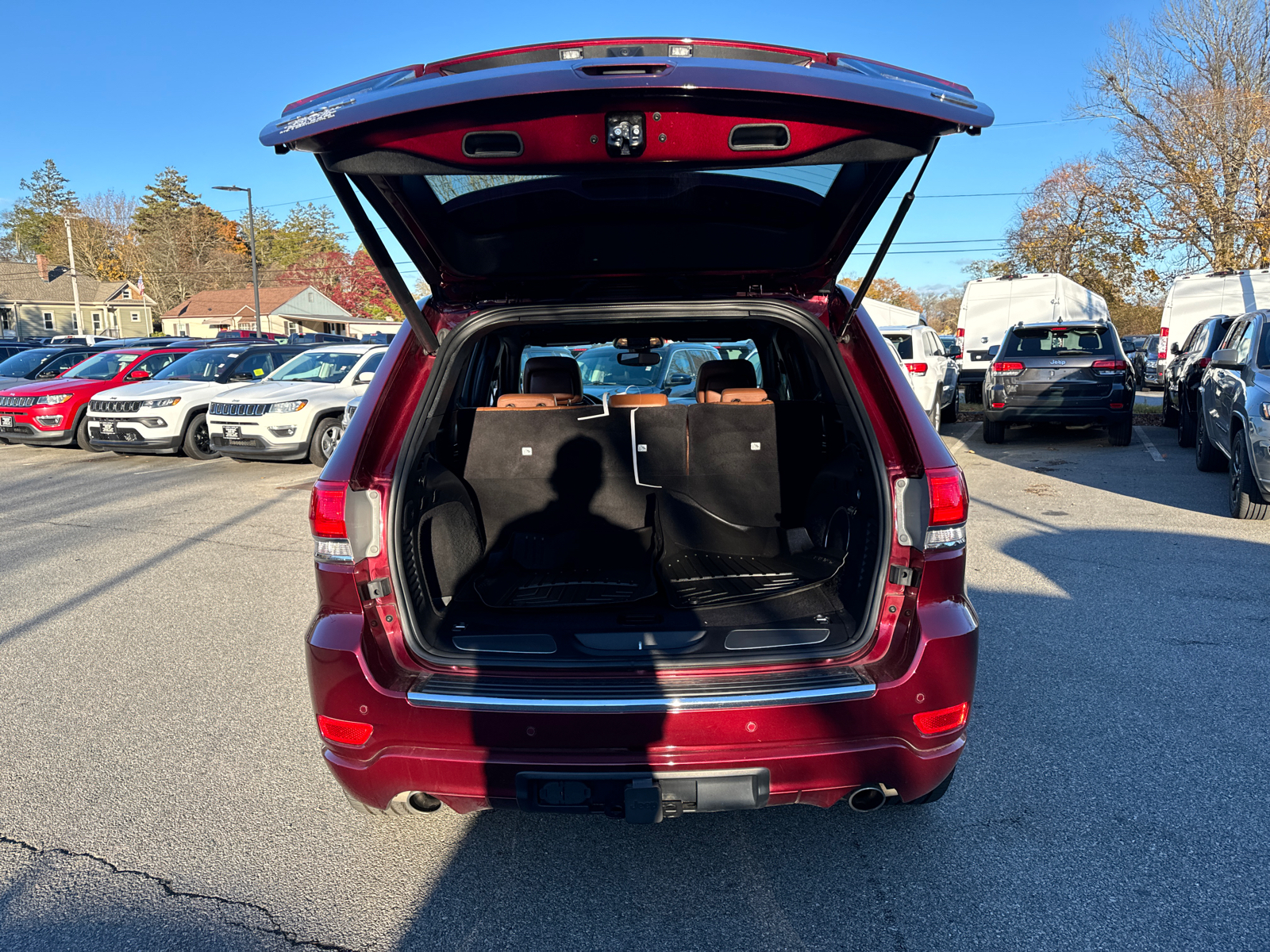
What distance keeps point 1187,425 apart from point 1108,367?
141 cm

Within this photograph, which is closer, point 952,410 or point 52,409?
point 52,409

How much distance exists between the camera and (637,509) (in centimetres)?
430

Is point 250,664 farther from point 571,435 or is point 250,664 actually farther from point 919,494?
point 919,494

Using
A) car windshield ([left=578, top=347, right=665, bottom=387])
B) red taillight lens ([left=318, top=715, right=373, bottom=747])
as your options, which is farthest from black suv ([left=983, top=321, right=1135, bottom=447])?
red taillight lens ([left=318, top=715, right=373, bottom=747])

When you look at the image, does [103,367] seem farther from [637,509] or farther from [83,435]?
[637,509]

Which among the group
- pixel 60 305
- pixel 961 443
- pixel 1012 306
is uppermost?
pixel 60 305

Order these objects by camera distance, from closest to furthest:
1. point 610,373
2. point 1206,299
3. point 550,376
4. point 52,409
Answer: point 550,376
point 610,373
point 52,409
point 1206,299

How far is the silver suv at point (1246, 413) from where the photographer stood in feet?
23.0

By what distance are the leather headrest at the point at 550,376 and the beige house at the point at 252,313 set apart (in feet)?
210

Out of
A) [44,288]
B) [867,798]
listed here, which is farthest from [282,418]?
[44,288]

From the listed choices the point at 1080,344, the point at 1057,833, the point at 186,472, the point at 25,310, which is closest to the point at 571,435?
the point at 1057,833

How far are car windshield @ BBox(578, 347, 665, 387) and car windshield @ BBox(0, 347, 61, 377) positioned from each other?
12.7 metres

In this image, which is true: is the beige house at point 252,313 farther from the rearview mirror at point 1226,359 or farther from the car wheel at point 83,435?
the rearview mirror at point 1226,359

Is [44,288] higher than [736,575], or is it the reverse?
[44,288]
